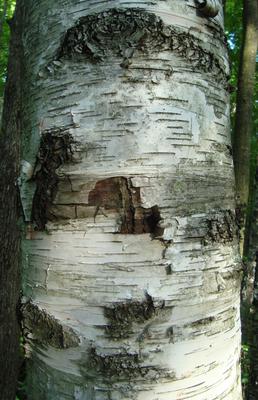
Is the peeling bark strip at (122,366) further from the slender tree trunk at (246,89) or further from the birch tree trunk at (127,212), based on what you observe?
the slender tree trunk at (246,89)

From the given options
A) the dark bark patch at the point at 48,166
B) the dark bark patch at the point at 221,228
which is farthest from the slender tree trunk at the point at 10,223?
the dark bark patch at the point at 221,228

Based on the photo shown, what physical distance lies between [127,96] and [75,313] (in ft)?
1.67

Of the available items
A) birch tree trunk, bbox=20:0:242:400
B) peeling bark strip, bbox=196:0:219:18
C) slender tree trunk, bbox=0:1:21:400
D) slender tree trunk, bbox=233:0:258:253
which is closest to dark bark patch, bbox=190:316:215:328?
birch tree trunk, bbox=20:0:242:400

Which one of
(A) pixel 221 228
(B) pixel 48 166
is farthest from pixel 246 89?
(B) pixel 48 166

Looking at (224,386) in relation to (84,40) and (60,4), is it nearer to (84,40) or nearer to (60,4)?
(84,40)

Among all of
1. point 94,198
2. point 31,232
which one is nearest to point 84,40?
point 94,198

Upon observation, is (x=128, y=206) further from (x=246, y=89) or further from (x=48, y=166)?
(x=246, y=89)

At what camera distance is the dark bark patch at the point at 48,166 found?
102cm

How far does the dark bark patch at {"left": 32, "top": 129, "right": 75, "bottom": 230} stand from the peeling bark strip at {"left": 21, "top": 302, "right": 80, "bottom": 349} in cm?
21

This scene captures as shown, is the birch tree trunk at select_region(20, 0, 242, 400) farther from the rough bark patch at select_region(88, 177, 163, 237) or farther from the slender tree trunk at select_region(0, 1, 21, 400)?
the slender tree trunk at select_region(0, 1, 21, 400)

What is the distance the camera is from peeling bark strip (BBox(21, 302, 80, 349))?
1.00 meters

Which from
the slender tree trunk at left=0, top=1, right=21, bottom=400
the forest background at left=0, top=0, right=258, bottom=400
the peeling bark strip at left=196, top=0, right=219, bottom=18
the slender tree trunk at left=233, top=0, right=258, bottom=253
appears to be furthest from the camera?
the slender tree trunk at left=233, top=0, right=258, bottom=253

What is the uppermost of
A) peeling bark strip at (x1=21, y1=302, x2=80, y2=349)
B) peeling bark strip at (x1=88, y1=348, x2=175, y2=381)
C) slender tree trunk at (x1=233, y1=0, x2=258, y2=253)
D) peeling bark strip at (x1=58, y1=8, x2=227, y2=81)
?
slender tree trunk at (x1=233, y1=0, x2=258, y2=253)

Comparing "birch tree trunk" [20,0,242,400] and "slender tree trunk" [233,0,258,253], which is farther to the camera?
"slender tree trunk" [233,0,258,253]
